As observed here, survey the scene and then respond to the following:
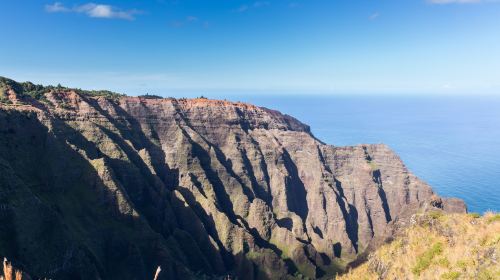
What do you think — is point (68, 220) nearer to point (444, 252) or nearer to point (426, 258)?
point (426, 258)

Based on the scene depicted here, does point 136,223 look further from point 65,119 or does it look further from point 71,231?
point 65,119

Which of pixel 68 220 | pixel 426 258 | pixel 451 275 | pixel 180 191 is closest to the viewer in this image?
pixel 451 275

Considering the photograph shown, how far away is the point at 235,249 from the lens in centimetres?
11162

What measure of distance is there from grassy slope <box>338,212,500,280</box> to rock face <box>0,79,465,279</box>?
55.8 metres

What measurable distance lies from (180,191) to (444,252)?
325 ft

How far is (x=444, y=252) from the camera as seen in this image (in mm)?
26297

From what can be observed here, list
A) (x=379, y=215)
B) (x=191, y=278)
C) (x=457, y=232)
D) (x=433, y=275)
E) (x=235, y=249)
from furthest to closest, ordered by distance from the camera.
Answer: (x=379, y=215)
(x=235, y=249)
(x=191, y=278)
(x=457, y=232)
(x=433, y=275)

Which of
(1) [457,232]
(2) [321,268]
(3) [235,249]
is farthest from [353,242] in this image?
(1) [457,232]

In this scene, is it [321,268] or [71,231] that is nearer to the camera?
[71,231]

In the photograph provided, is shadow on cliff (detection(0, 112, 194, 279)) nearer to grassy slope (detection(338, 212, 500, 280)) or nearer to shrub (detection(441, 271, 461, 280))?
grassy slope (detection(338, 212, 500, 280))

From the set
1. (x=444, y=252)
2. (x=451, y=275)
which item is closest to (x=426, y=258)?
(x=444, y=252)

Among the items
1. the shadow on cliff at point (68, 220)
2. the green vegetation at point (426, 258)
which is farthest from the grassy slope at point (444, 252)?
the shadow on cliff at point (68, 220)

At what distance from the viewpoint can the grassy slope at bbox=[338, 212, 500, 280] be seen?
74.8 ft

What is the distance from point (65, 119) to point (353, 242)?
97.7 meters
